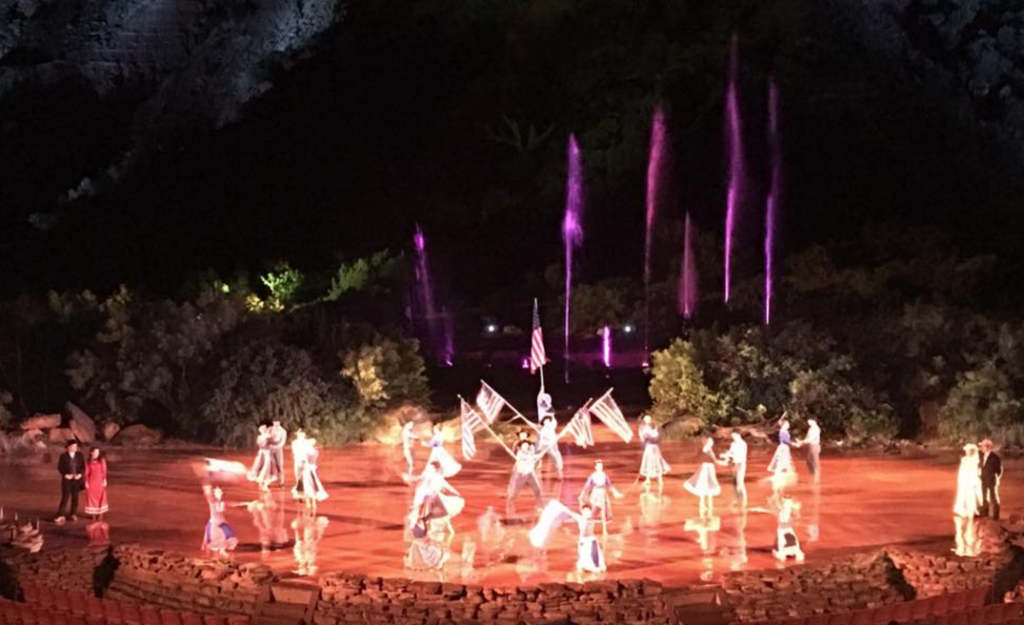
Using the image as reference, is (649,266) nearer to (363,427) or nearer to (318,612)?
(363,427)

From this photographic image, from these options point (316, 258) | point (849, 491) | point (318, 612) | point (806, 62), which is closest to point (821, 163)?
point (806, 62)

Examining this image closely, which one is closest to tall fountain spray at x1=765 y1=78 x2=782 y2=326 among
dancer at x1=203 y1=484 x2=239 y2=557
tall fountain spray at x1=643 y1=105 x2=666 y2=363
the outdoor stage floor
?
tall fountain spray at x1=643 y1=105 x2=666 y2=363

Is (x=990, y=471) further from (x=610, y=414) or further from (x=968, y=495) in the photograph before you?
(x=610, y=414)

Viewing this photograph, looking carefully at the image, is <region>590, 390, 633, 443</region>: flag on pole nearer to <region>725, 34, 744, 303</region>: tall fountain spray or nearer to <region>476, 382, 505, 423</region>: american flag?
<region>476, 382, 505, 423</region>: american flag

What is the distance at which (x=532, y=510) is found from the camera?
20344 millimetres

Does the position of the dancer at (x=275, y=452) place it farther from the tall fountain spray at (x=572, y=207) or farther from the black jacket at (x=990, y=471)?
the tall fountain spray at (x=572, y=207)

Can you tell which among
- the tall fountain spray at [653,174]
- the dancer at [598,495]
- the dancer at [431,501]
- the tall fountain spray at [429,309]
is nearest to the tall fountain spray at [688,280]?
the tall fountain spray at [653,174]

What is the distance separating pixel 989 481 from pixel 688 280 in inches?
930

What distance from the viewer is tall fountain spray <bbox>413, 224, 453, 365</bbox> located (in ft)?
131

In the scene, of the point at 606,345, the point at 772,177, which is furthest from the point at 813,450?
the point at 772,177

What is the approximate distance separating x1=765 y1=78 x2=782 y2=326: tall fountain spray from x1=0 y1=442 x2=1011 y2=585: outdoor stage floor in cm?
1833

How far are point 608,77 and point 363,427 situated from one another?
32765 mm

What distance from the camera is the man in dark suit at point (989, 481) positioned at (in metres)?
18.8

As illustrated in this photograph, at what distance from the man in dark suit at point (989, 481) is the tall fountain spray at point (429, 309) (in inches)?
809
